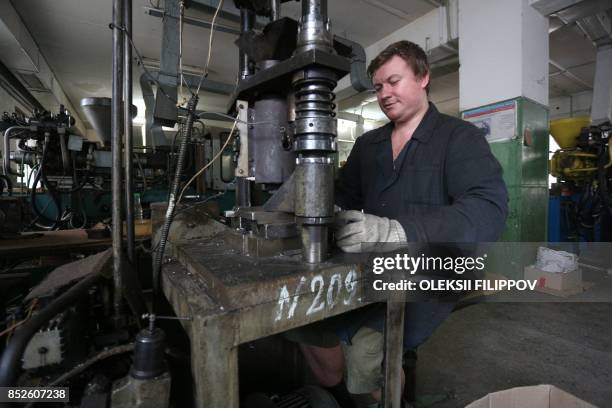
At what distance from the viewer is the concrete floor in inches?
56.0

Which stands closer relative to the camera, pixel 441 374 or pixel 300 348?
pixel 300 348

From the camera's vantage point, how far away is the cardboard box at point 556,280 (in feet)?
7.79

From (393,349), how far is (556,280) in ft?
8.09

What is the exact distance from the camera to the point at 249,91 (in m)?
0.73

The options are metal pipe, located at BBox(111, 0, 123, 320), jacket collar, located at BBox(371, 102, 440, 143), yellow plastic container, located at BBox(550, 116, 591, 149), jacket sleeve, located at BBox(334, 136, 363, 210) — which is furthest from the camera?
yellow plastic container, located at BBox(550, 116, 591, 149)

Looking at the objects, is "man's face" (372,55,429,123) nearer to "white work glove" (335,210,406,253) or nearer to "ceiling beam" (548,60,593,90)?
"white work glove" (335,210,406,253)

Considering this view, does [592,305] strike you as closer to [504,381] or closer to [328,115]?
[504,381]

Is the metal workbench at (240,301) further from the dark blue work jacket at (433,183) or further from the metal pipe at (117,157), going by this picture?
the dark blue work jacket at (433,183)

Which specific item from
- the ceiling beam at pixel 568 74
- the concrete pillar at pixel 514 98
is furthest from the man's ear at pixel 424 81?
the ceiling beam at pixel 568 74

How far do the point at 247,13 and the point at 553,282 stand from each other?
282 centimetres

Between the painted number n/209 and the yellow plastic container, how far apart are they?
426 cm

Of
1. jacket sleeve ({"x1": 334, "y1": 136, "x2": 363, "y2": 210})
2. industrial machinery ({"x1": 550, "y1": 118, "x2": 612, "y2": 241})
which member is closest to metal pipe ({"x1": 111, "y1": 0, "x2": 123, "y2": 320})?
jacket sleeve ({"x1": 334, "y1": 136, "x2": 363, "y2": 210})

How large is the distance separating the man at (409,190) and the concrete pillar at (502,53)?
69.4 inches

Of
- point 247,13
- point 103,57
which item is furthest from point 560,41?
point 103,57
